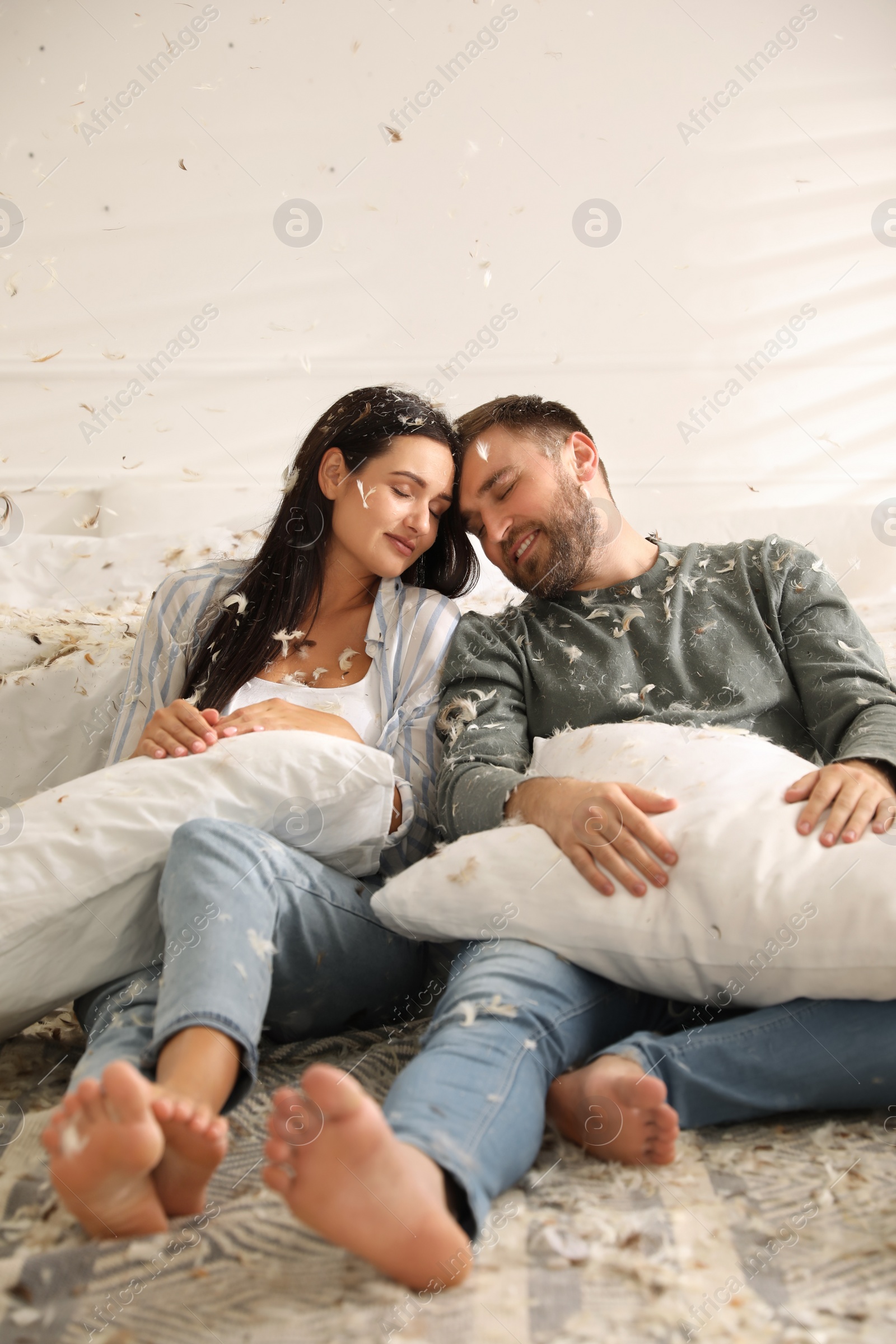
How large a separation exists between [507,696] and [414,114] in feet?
6.07

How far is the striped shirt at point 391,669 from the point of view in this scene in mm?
1216

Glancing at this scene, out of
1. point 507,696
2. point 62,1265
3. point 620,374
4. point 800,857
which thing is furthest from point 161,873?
point 620,374

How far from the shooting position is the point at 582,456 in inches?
57.1

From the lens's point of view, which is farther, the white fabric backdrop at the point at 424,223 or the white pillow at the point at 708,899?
the white fabric backdrop at the point at 424,223

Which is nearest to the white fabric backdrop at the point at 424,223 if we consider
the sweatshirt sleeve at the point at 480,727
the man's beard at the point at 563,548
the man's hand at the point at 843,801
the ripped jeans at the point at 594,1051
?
the man's beard at the point at 563,548

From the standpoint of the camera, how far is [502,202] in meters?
2.40

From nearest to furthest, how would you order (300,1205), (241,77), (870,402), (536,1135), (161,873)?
(300,1205)
(536,1135)
(161,873)
(241,77)
(870,402)

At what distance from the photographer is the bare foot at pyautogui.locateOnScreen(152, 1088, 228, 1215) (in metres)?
0.63

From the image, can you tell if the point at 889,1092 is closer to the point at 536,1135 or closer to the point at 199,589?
the point at 536,1135

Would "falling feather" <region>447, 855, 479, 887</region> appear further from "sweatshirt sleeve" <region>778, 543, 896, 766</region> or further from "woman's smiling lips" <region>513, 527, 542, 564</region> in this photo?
"woman's smiling lips" <region>513, 527, 542, 564</region>

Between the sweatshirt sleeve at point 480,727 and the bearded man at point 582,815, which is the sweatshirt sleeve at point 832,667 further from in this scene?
the sweatshirt sleeve at point 480,727

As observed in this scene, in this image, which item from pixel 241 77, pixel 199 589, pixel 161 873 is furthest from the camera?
pixel 241 77

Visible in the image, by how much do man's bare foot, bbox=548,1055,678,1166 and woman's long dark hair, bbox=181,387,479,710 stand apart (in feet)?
2.45

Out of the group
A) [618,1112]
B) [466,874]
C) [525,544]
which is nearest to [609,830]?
[466,874]
